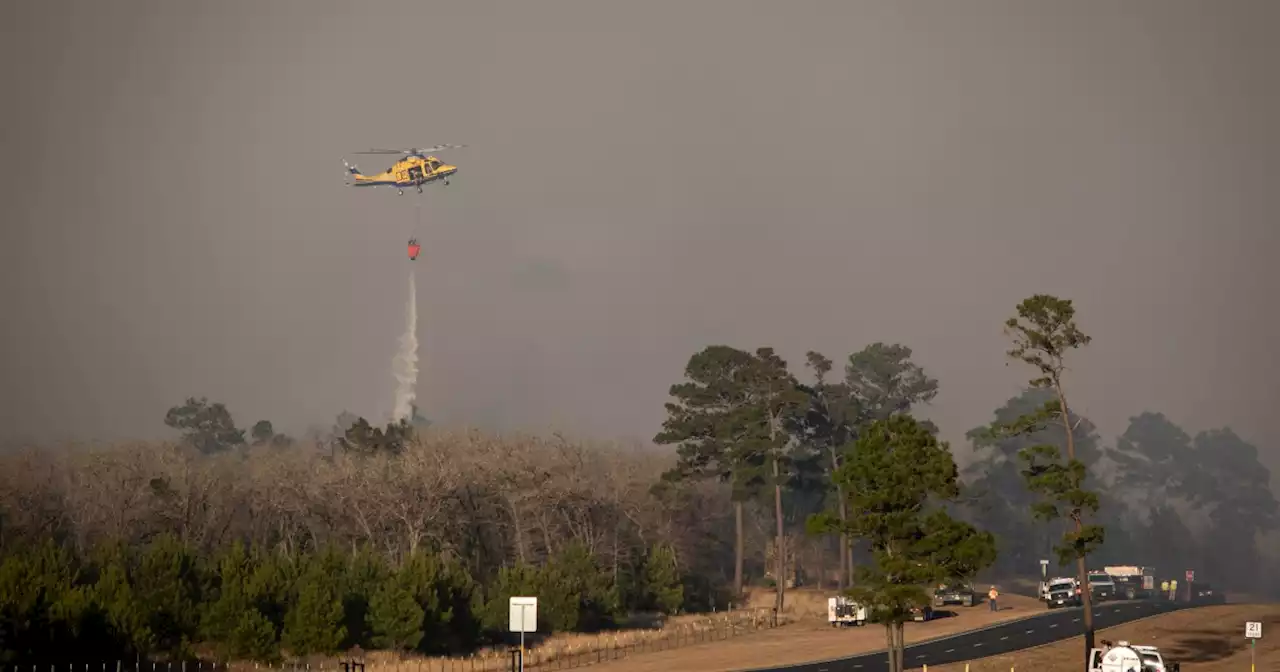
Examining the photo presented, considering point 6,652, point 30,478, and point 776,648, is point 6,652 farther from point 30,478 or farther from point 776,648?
point 30,478

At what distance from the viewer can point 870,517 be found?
6638 cm

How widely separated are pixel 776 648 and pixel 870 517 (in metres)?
31.0

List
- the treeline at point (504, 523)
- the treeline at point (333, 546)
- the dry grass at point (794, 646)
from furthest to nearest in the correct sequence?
the dry grass at point (794, 646) → the treeline at point (333, 546) → the treeline at point (504, 523)

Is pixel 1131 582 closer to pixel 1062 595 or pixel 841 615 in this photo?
pixel 1062 595

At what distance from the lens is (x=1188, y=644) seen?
86.3m

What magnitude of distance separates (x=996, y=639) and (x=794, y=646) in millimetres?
12560

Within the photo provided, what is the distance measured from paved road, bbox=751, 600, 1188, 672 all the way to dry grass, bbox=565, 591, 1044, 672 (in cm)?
220

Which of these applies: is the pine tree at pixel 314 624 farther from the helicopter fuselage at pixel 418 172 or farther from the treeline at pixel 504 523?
the helicopter fuselage at pixel 418 172

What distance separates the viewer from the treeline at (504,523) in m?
67.9

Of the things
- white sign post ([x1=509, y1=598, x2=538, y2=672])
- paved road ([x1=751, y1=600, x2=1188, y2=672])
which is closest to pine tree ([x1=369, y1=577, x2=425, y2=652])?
paved road ([x1=751, y1=600, x2=1188, y2=672])

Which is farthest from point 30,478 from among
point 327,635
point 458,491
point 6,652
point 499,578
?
point 6,652

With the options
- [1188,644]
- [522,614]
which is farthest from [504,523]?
[522,614]

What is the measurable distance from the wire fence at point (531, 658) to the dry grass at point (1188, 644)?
24.5 metres

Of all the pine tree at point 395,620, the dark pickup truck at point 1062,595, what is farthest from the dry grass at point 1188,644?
the pine tree at point 395,620
